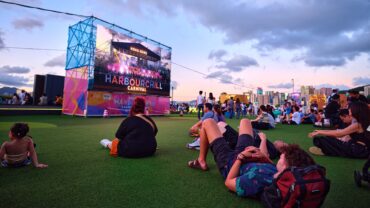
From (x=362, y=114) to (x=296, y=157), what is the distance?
8.31 feet

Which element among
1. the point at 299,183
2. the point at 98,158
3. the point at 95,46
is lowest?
the point at 98,158

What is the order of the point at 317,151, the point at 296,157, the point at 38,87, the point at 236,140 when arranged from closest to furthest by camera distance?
the point at 296,157
the point at 236,140
the point at 317,151
the point at 38,87

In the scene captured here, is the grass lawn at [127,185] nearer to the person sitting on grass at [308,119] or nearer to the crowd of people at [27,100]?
the person sitting on grass at [308,119]

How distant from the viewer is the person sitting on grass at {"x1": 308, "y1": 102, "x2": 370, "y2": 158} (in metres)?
3.45

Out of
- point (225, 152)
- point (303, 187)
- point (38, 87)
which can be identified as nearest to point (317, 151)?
point (225, 152)

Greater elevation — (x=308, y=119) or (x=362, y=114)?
(x=362, y=114)

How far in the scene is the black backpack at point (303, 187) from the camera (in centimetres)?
158

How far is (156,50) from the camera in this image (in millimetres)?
18422

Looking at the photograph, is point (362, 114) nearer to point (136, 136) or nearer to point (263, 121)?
point (136, 136)

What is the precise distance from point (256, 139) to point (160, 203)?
228cm

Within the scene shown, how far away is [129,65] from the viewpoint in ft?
52.1

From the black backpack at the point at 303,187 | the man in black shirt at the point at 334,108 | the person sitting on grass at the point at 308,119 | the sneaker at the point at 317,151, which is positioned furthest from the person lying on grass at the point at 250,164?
the person sitting on grass at the point at 308,119

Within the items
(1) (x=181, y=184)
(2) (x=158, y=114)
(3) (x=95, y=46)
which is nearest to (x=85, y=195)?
(1) (x=181, y=184)

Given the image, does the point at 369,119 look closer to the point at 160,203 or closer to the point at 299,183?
the point at 299,183
